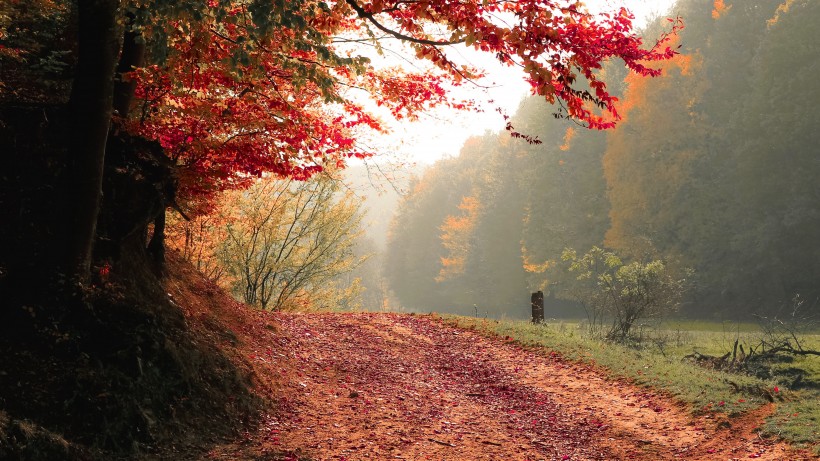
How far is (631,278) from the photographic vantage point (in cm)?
1625

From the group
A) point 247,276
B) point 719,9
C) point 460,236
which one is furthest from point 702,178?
point 247,276

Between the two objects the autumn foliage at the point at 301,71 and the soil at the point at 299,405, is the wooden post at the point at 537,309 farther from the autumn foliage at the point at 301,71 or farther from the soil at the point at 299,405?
the autumn foliage at the point at 301,71

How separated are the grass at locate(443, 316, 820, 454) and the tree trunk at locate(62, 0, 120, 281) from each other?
8372mm

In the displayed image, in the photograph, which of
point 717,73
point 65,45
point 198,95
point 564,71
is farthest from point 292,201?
point 717,73

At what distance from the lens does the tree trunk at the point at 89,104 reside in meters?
6.36

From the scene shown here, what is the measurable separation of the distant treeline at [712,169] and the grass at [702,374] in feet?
34.1

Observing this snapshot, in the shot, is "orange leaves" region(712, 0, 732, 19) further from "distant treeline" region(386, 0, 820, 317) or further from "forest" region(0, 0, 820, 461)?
"forest" region(0, 0, 820, 461)

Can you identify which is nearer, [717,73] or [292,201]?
[292,201]

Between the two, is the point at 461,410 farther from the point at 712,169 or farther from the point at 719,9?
the point at 719,9

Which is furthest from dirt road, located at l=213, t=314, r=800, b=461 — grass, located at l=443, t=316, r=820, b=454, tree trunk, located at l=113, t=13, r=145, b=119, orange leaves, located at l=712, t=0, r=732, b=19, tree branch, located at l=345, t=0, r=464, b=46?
orange leaves, located at l=712, t=0, r=732, b=19

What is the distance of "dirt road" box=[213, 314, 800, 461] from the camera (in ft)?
24.3

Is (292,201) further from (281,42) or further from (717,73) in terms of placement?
(717,73)

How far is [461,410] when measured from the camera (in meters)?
9.35

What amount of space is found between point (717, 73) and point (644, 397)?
28266 millimetres
